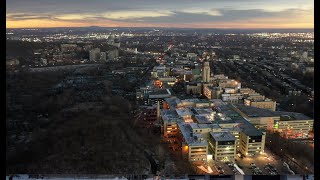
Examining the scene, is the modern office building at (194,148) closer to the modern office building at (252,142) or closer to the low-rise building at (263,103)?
the modern office building at (252,142)

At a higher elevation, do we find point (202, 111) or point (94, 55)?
point (94, 55)

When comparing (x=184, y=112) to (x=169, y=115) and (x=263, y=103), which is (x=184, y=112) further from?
(x=263, y=103)

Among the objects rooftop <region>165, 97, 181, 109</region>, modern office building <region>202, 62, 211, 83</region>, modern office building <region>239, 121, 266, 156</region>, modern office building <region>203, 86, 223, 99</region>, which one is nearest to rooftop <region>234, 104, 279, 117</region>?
modern office building <region>203, 86, 223, 99</region>

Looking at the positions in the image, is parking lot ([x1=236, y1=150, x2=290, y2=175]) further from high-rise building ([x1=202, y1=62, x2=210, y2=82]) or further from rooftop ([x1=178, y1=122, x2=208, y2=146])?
high-rise building ([x1=202, y1=62, x2=210, y2=82])

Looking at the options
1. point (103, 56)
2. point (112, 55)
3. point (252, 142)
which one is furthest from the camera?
point (112, 55)

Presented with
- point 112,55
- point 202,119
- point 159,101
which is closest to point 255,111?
point 202,119

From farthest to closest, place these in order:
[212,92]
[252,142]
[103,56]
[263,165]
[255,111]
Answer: [103,56] < [212,92] < [255,111] < [252,142] < [263,165]

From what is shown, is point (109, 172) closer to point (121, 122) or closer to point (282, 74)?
point (121, 122)

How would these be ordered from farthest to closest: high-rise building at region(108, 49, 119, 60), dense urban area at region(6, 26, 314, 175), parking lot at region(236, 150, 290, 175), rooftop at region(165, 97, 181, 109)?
high-rise building at region(108, 49, 119, 60)
rooftop at region(165, 97, 181, 109)
dense urban area at region(6, 26, 314, 175)
parking lot at region(236, 150, 290, 175)

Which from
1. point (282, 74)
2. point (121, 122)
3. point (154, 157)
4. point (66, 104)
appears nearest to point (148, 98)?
point (121, 122)
